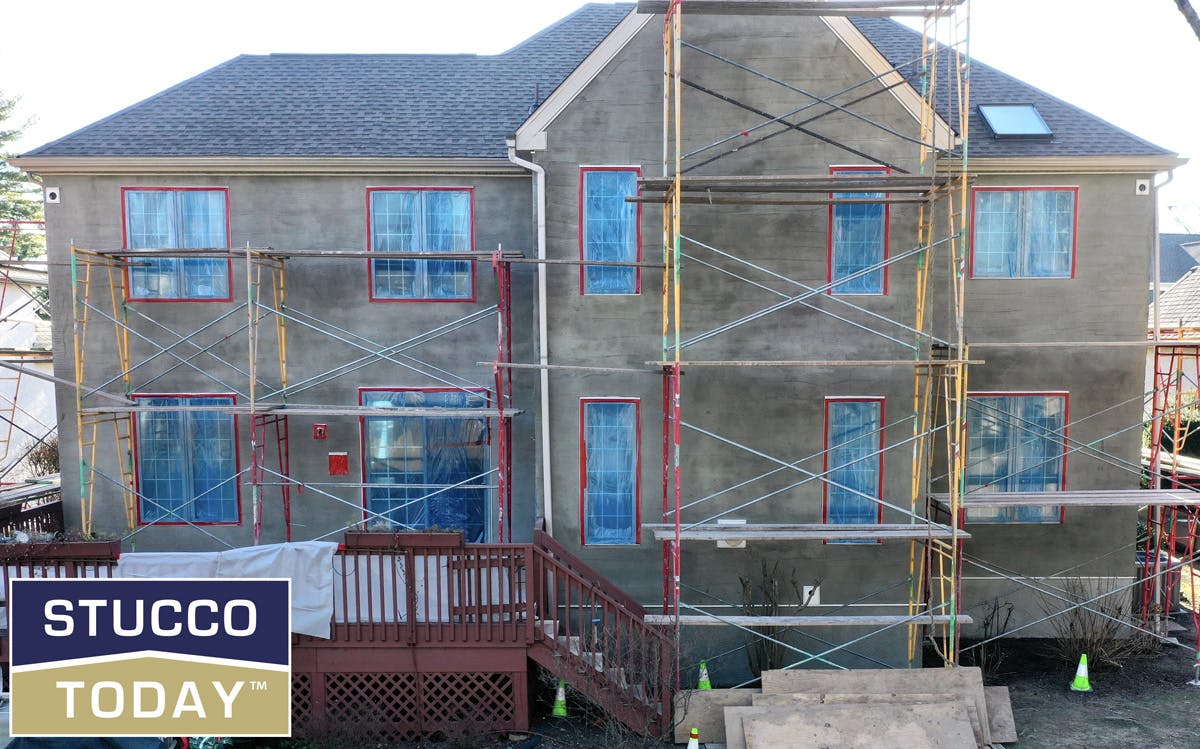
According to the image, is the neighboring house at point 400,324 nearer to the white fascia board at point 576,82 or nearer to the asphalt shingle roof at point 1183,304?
the white fascia board at point 576,82

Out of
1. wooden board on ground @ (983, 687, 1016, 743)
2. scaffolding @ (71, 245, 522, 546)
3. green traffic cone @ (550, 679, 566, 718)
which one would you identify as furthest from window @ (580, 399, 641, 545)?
wooden board on ground @ (983, 687, 1016, 743)

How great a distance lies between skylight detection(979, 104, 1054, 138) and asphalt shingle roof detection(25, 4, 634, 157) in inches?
231

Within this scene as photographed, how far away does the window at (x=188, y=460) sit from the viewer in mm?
11258

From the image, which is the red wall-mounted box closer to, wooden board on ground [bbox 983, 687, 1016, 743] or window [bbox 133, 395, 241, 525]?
window [bbox 133, 395, 241, 525]

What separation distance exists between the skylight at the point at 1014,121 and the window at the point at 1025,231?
82 centimetres

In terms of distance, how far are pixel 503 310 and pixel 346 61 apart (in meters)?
6.74

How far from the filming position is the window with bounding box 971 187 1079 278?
1118cm

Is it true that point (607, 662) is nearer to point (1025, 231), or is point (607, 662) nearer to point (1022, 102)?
point (1025, 231)

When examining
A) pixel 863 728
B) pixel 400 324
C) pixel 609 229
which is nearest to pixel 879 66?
pixel 609 229

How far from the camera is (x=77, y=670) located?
7.73 metres

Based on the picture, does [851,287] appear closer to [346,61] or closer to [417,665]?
[417,665]

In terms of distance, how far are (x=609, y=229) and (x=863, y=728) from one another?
21.2ft

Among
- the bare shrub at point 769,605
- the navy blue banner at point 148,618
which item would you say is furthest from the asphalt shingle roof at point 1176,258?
the navy blue banner at point 148,618

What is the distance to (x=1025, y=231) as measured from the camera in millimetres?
11195
